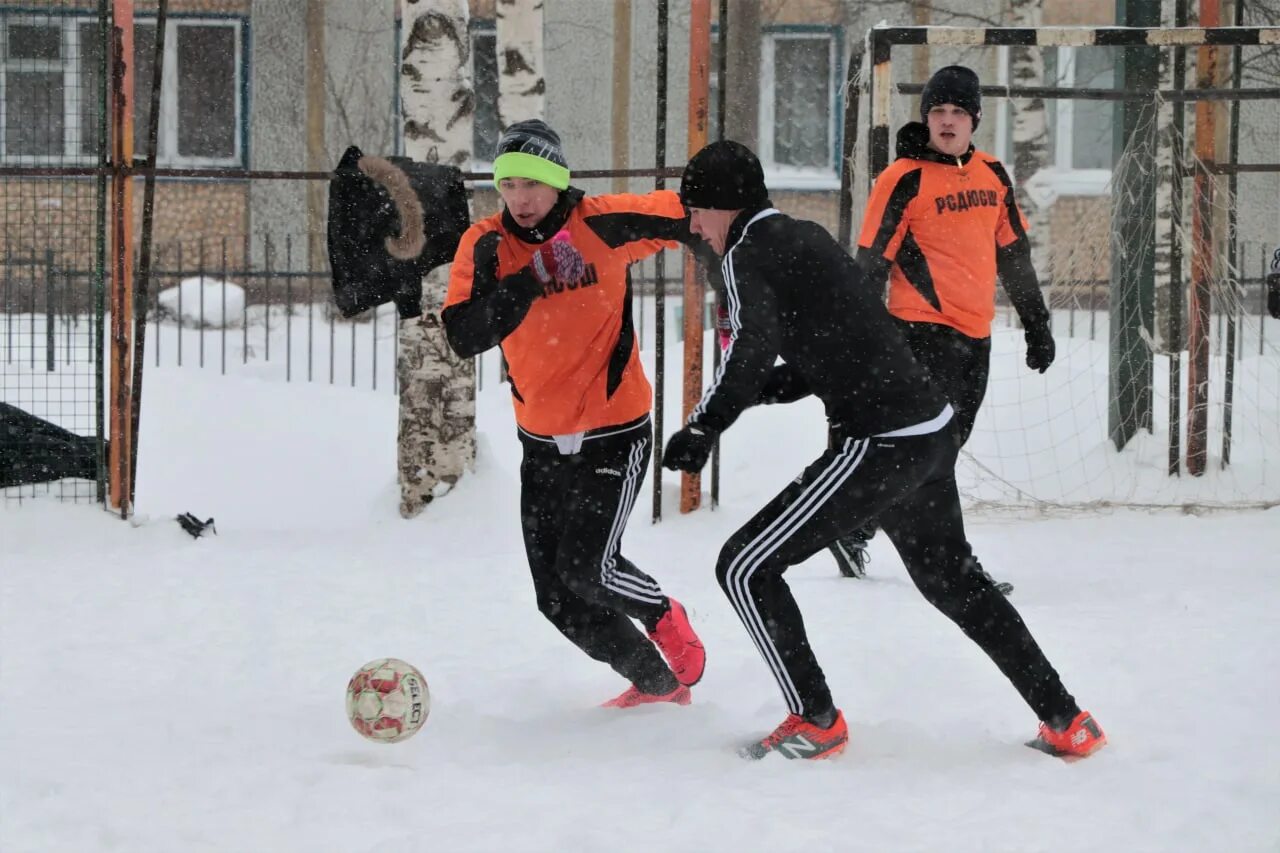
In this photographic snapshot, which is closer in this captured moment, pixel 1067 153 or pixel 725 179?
pixel 725 179

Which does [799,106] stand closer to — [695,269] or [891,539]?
[695,269]

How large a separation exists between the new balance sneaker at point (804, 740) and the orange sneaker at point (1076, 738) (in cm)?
57

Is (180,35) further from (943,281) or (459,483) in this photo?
(943,281)

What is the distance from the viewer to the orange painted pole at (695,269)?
310 inches

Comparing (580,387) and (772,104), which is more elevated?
(772,104)

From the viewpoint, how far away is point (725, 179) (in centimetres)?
405

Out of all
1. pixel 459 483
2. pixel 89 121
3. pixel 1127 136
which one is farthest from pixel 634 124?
pixel 459 483

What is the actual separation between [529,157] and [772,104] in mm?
15967

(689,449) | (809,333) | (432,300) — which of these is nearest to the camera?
(689,449)

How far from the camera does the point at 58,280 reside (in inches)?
620

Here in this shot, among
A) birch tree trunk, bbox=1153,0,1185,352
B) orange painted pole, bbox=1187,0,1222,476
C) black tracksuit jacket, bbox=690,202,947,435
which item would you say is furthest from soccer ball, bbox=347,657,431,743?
birch tree trunk, bbox=1153,0,1185,352

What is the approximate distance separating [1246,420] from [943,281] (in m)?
4.40

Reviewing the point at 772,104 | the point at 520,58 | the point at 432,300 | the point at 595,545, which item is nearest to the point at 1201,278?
the point at 520,58

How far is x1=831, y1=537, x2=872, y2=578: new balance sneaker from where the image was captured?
679 centimetres
